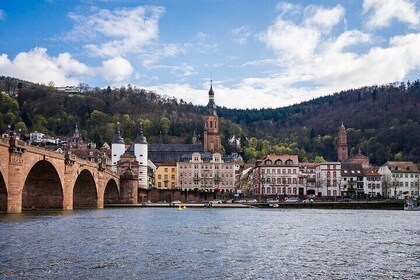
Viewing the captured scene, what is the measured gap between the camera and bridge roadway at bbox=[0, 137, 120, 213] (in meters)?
55.3

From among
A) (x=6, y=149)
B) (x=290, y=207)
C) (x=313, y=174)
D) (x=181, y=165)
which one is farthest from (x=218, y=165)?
(x=6, y=149)

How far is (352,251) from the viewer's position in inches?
1467

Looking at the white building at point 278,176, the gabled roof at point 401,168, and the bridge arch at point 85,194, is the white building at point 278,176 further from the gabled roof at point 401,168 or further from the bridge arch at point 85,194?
the bridge arch at point 85,194

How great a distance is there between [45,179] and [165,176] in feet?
331

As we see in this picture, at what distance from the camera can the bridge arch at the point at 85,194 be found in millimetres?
92688

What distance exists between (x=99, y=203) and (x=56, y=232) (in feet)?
177

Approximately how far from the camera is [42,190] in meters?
73.3

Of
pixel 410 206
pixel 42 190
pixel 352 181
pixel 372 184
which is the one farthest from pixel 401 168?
pixel 42 190

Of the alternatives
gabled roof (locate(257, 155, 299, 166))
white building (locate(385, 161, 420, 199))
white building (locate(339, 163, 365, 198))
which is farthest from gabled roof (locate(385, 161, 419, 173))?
gabled roof (locate(257, 155, 299, 166))

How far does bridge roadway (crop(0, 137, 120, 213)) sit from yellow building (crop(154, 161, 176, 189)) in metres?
53.2

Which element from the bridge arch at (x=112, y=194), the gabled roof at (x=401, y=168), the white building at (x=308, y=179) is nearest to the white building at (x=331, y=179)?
the white building at (x=308, y=179)

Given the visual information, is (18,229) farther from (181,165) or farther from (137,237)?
(181,165)

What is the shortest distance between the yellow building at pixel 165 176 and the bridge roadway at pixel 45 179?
53156 mm

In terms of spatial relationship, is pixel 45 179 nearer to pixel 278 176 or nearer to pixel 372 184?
pixel 278 176
